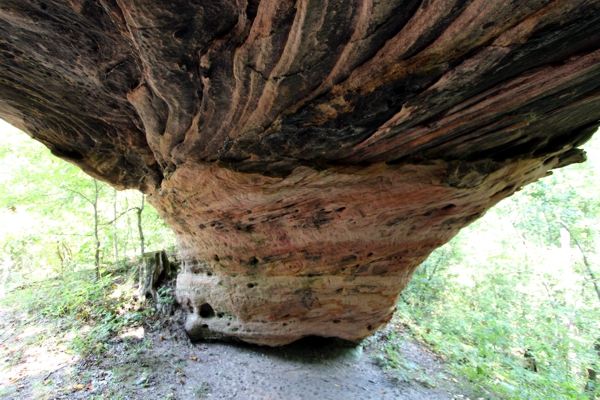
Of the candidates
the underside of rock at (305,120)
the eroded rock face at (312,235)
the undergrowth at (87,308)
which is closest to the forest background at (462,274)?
the undergrowth at (87,308)

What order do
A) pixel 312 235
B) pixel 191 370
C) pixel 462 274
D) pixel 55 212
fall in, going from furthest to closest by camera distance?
pixel 462 274 → pixel 55 212 → pixel 191 370 → pixel 312 235

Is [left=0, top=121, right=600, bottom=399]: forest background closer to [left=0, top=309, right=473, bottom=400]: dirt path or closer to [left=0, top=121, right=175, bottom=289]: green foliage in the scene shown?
[left=0, top=121, right=175, bottom=289]: green foliage

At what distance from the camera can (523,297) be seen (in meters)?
12.1

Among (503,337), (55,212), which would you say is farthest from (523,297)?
(55,212)

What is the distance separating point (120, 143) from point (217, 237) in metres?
2.32

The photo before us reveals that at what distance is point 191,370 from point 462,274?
40.4ft

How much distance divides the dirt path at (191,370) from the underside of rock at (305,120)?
0.50 m

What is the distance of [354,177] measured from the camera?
12.5 feet

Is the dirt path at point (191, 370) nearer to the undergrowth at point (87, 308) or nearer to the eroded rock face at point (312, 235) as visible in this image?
the undergrowth at point (87, 308)

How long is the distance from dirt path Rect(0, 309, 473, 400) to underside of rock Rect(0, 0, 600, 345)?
501mm

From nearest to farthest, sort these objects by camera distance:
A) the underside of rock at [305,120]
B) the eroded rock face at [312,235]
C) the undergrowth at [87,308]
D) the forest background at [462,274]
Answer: the underside of rock at [305,120], the eroded rock face at [312,235], the undergrowth at [87,308], the forest background at [462,274]

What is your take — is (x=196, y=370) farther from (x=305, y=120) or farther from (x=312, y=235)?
(x=305, y=120)

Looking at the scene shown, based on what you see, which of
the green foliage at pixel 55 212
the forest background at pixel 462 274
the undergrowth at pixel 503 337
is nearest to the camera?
the undergrowth at pixel 503 337

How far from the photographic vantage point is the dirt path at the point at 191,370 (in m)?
4.72
